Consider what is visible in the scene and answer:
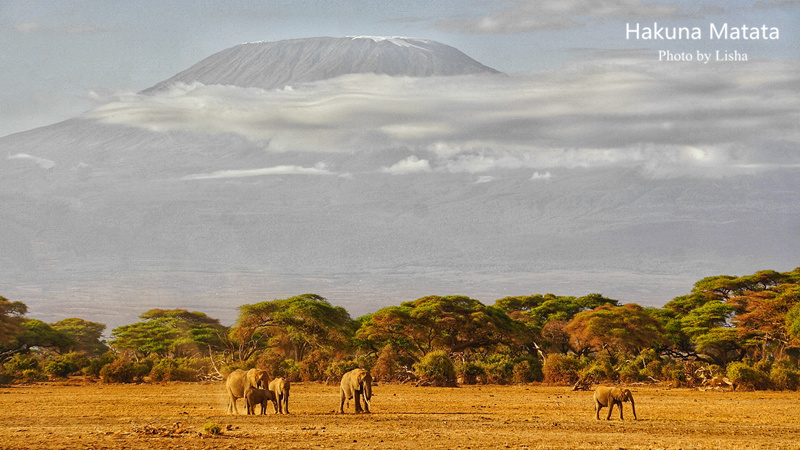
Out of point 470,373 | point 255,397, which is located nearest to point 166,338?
point 470,373

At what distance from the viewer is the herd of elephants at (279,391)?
22.8 m

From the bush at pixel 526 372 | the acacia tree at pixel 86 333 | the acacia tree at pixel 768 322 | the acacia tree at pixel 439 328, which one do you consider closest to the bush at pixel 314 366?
the acacia tree at pixel 439 328

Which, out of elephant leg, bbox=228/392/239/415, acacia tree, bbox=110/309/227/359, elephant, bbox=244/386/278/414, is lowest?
elephant leg, bbox=228/392/239/415

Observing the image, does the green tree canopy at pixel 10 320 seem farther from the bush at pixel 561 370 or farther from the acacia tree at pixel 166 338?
the bush at pixel 561 370

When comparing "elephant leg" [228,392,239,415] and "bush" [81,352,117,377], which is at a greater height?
"bush" [81,352,117,377]

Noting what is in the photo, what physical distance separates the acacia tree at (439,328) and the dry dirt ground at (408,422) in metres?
13.4

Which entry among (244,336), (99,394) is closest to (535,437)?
(99,394)

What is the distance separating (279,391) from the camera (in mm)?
23828

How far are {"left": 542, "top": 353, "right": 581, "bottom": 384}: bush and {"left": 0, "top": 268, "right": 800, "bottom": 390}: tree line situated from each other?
0.07 meters

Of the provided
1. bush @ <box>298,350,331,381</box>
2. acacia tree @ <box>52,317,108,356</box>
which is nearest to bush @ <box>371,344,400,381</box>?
bush @ <box>298,350,331,381</box>

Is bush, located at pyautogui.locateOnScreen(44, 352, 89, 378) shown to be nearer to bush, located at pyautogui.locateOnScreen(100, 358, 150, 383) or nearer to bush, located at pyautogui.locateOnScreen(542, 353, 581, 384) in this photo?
bush, located at pyautogui.locateOnScreen(100, 358, 150, 383)

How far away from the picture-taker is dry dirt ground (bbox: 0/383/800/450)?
656 inches

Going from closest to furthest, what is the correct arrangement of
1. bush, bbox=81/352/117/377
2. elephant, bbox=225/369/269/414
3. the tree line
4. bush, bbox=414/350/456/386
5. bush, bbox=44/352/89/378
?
1. elephant, bbox=225/369/269/414
2. bush, bbox=414/350/456/386
3. the tree line
4. bush, bbox=81/352/117/377
5. bush, bbox=44/352/89/378

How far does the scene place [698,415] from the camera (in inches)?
965
